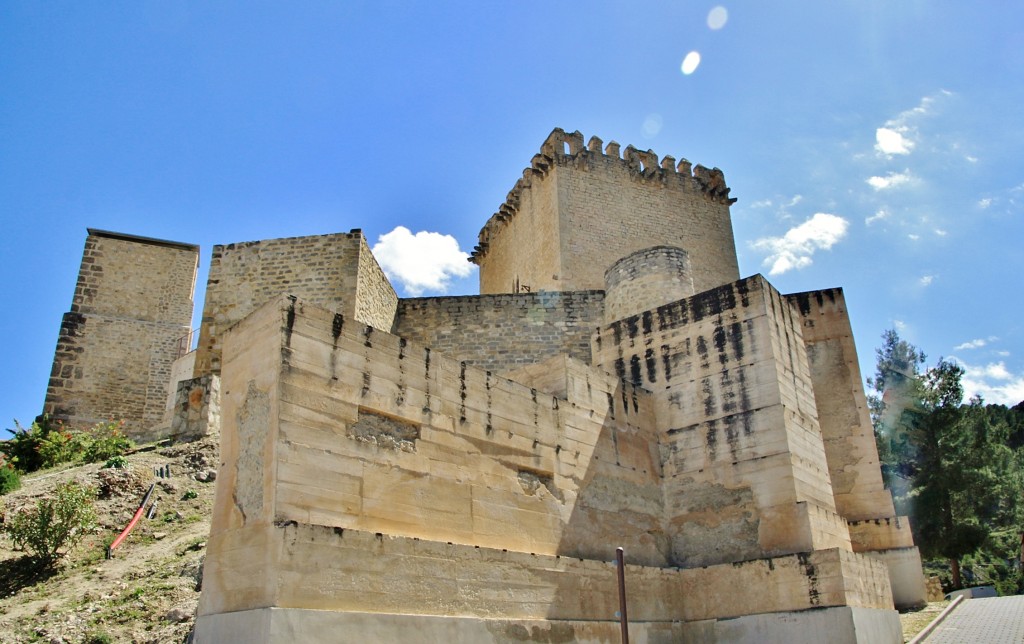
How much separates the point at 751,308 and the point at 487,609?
457 centimetres

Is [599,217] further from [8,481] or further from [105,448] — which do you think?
[8,481]

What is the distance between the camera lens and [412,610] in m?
5.84

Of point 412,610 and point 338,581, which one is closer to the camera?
point 338,581

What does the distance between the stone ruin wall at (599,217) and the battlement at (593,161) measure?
0.10ft

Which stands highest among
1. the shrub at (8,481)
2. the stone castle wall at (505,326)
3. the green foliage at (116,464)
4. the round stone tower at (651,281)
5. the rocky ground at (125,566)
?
the stone castle wall at (505,326)

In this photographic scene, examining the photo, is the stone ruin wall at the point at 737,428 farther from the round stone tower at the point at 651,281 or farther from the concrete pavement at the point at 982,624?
the round stone tower at the point at 651,281

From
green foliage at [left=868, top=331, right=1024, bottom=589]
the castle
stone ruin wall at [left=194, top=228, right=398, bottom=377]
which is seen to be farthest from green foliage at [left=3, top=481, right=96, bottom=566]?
green foliage at [left=868, top=331, right=1024, bottom=589]

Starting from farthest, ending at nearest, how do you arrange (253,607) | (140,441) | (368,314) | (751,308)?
1. (140,441)
2. (368,314)
3. (751,308)
4. (253,607)

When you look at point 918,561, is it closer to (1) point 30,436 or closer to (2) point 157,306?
(1) point 30,436

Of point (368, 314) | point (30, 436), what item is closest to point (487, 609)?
point (368, 314)

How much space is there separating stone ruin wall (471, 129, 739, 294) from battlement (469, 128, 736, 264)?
3 cm

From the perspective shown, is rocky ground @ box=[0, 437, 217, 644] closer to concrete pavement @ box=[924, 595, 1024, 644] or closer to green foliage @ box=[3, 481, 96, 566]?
green foliage @ box=[3, 481, 96, 566]

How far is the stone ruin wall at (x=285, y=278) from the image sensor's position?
15492 mm

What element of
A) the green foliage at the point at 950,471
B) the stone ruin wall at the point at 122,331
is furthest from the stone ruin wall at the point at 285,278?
the green foliage at the point at 950,471
